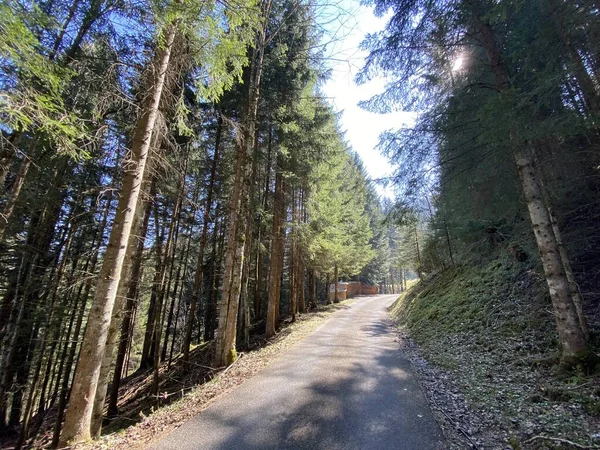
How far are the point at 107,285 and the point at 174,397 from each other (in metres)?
5.46

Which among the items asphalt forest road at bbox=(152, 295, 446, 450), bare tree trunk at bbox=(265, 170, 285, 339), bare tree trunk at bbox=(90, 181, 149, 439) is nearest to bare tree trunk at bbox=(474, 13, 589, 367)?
asphalt forest road at bbox=(152, 295, 446, 450)

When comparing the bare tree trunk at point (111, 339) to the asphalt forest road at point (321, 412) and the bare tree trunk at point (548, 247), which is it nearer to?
the asphalt forest road at point (321, 412)

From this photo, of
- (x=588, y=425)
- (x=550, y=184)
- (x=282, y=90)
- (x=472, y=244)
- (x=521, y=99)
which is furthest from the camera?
(x=472, y=244)

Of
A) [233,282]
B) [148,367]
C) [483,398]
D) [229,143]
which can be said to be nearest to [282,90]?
[229,143]

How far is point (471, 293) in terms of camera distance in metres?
9.45

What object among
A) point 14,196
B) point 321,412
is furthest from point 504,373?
point 14,196

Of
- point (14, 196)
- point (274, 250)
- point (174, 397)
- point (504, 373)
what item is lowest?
point (174, 397)

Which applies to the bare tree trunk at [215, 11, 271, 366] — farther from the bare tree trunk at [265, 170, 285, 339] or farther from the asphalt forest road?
the bare tree trunk at [265, 170, 285, 339]

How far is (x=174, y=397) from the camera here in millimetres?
7668

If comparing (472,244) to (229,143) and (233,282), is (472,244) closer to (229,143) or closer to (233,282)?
(233,282)

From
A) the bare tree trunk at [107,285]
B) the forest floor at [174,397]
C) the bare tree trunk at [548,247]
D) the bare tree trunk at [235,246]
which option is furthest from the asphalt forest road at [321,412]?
the bare tree trunk at [548,247]

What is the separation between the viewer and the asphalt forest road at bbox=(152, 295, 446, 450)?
341cm

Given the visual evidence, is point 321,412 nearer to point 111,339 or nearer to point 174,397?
point 111,339

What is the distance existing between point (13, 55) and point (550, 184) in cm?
882
